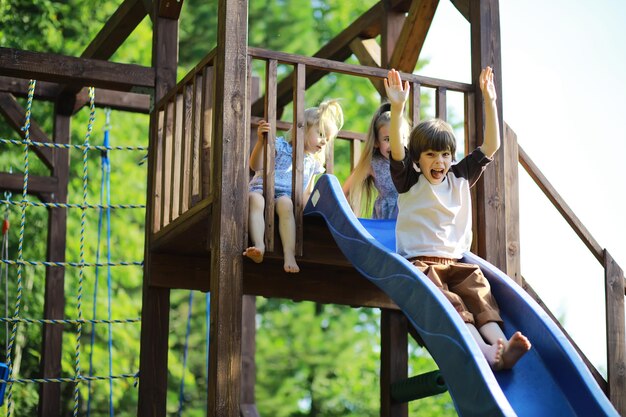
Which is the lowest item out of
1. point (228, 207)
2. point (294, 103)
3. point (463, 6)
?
point (228, 207)

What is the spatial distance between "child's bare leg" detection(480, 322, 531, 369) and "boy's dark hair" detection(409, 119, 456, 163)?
915 millimetres

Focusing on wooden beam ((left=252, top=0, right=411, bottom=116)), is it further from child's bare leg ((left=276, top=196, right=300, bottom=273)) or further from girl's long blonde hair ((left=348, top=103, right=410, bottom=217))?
child's bare leg ((left=276, top=196, right=300, bottom=273))

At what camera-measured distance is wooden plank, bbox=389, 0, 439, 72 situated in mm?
7191

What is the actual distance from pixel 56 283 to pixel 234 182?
411 centimetres

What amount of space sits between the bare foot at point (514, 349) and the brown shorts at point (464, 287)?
1.07 ft

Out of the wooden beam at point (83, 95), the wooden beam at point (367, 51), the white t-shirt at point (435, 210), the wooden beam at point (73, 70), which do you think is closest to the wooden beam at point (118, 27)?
the wooden beam at point (83, 95)

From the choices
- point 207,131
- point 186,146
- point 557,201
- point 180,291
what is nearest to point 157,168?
point 186,146

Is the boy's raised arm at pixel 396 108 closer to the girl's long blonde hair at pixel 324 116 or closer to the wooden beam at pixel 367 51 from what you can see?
the girl's long blonde hair at pixel 324 116

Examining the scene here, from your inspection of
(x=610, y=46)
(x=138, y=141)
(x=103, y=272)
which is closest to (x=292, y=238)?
(x=103, y=272)

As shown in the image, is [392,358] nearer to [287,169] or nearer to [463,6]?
[287,169]

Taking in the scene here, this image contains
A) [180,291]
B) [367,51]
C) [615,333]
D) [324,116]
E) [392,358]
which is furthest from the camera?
[180,291]

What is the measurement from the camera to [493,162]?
6.01 meters

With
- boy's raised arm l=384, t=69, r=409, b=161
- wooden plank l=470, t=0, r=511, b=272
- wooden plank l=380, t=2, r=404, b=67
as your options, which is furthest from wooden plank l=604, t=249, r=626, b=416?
wooden plank l=380, t=2, r=404, b=67

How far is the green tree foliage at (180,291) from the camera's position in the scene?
13.6 metres
